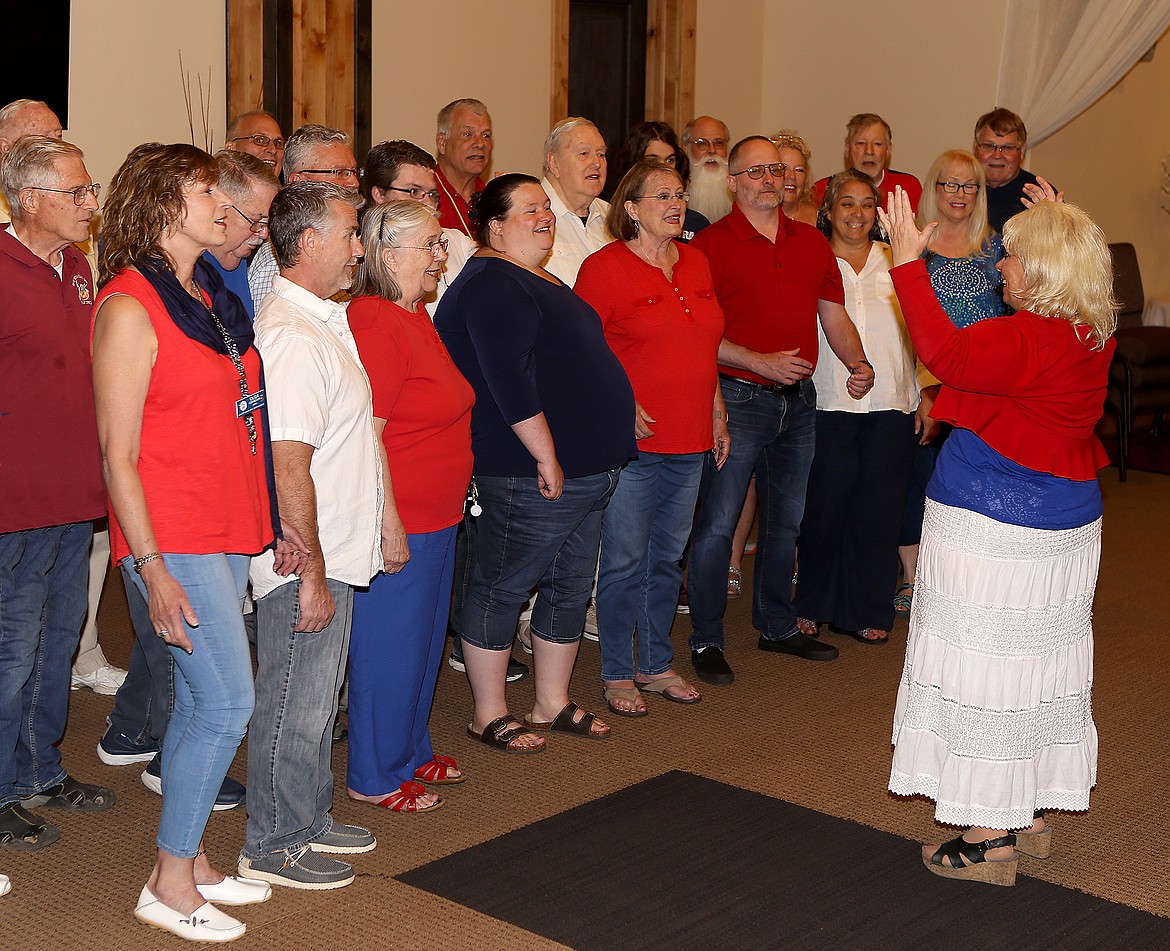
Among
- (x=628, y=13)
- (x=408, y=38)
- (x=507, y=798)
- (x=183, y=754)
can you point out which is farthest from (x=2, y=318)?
(x=628, y=13)

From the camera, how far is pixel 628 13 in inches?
317

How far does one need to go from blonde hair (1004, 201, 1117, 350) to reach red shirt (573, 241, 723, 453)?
1.24 metres

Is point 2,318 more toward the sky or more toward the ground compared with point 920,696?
Result: more toward the sky

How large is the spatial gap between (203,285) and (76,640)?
1148 millimetres

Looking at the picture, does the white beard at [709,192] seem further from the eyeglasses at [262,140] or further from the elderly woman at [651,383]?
the eyeglasses at [262,140]

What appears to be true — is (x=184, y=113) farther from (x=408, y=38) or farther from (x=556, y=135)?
(x=556, y=135)

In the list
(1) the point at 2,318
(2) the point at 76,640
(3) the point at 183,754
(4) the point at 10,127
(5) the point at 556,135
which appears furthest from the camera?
(5) the point at 556,135

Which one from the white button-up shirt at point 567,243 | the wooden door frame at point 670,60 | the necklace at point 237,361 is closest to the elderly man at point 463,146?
the white button-up shirt at point 567,243

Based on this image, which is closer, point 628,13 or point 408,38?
point 408,38

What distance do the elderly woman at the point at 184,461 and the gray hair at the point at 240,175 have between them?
425mm

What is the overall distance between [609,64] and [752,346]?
417 cm

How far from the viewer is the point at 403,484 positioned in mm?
3205

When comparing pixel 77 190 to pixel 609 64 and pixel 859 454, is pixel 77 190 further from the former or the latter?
pixel 609 64

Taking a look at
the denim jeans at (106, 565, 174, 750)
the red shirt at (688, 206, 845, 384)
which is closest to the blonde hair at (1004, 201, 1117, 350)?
the red shirt at (688, 206, 845, 384)
